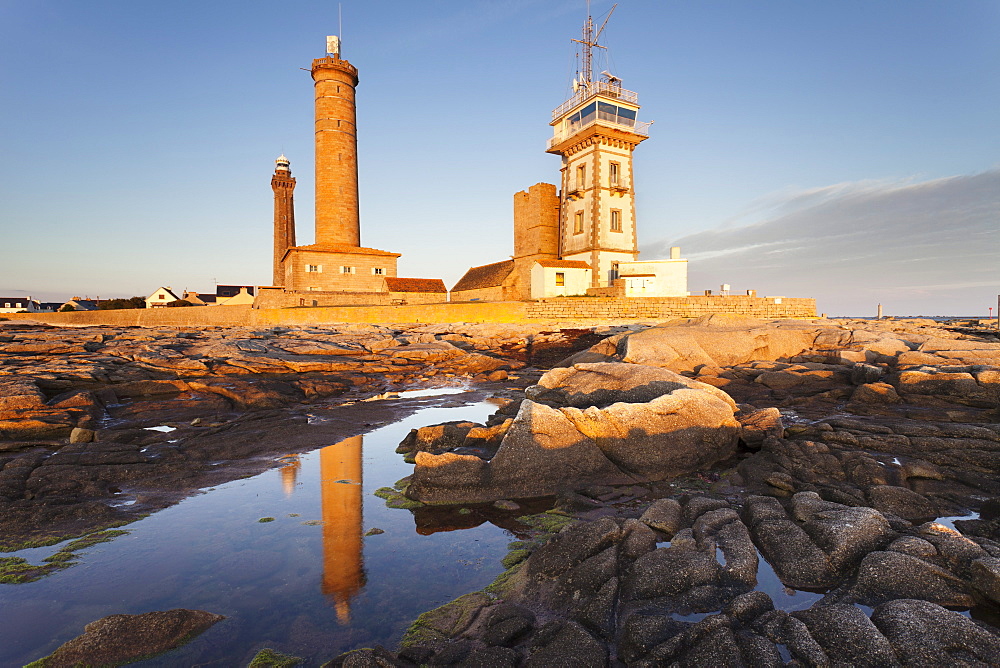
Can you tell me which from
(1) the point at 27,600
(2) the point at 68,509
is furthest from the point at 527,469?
(2) the point at 68,509

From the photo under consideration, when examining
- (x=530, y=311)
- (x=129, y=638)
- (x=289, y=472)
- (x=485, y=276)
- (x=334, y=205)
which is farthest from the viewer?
(x=485, y=276)

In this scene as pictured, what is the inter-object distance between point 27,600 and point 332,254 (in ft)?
109

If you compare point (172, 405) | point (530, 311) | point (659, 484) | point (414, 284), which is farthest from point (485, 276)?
point (659, 484)

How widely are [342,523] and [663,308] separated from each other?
85.7 feet

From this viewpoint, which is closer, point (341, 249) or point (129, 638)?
point (129, 638)

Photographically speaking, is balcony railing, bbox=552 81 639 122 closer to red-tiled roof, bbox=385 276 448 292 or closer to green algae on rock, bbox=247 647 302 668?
red-tiled roof, bbox=385 276 448 292

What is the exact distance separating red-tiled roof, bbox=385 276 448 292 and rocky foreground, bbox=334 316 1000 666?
2991cm

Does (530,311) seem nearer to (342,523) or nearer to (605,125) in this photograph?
(605,125)

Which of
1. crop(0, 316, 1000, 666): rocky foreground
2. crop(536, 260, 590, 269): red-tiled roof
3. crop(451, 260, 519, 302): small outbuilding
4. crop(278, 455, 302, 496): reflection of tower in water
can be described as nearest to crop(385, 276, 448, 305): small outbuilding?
crop(451, 260, 519, 302): small outbuilding

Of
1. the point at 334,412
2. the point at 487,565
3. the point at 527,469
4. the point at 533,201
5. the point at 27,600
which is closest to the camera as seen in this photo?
the point at 27,600

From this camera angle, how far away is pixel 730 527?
4242mm

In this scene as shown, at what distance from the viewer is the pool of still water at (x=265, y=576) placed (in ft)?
11.3

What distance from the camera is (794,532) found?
4117 millimetres

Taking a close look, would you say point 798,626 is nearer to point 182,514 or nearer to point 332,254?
point 182,514
